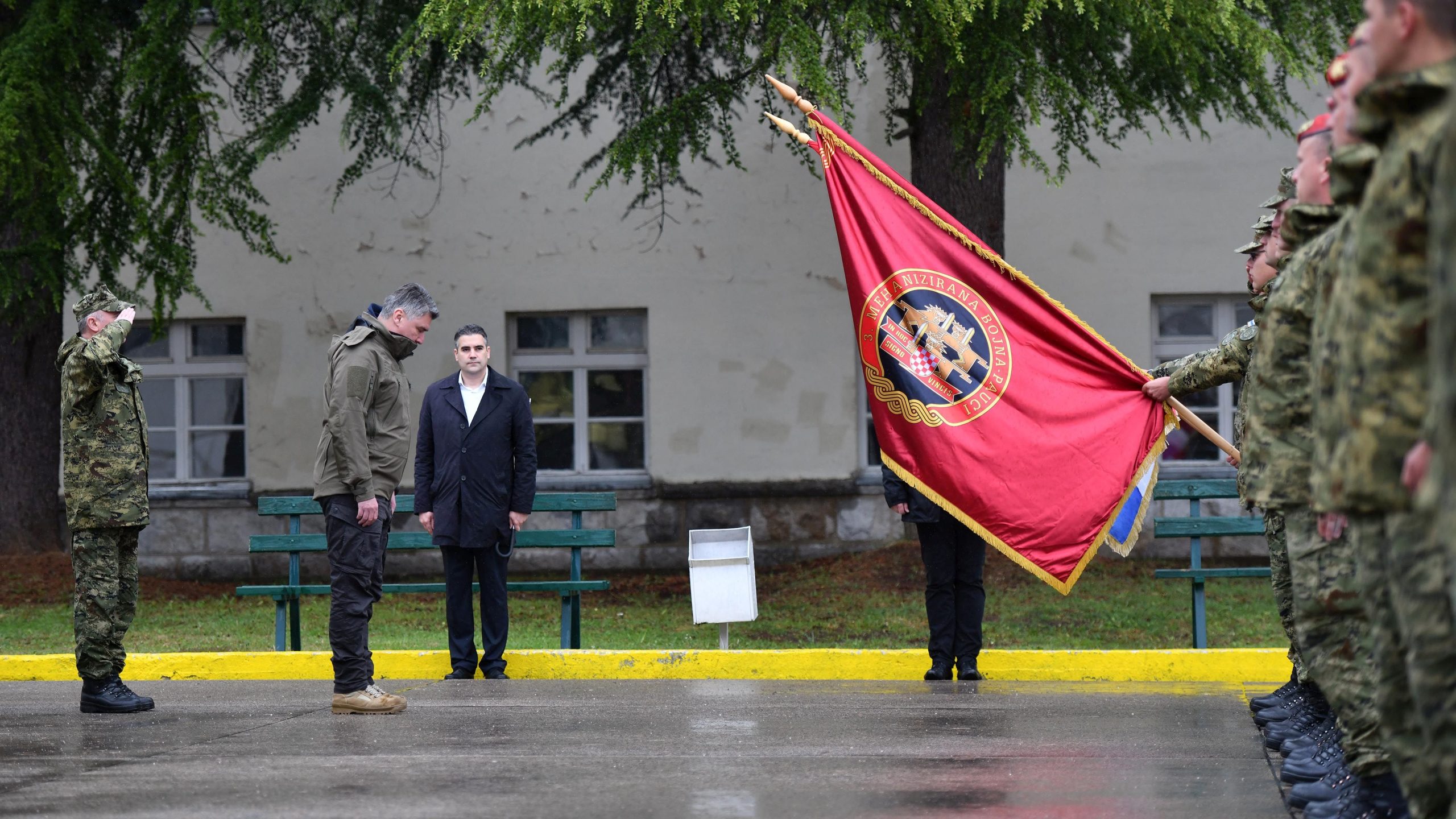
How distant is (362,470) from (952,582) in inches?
138

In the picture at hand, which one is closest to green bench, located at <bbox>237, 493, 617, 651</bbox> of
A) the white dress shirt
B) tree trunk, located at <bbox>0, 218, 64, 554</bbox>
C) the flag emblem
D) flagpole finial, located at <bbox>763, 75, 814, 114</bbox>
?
the white dress shirt

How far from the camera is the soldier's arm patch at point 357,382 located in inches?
301

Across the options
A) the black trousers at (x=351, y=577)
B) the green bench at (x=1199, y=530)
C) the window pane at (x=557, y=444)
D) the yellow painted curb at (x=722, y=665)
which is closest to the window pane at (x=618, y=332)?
the window pane at (x=557, y=444)

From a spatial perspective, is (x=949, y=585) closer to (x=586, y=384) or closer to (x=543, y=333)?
(x=586, y=384)

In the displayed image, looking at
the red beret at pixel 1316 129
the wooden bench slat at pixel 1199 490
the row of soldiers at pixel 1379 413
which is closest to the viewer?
the row of soldiers at pixel 1379 413

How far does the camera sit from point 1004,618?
12281mm

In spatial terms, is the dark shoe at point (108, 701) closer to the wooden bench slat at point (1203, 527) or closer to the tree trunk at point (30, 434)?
the wooden bench slat at point (1203, 527)

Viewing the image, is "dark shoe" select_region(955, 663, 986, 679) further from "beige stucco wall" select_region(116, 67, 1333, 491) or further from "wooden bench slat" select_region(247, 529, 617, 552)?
"beige stucco wall" select_region(116, 67, 1333, 491)

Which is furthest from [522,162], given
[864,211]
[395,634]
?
[864,211]

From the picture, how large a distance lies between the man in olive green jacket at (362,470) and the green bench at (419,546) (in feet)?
6.48

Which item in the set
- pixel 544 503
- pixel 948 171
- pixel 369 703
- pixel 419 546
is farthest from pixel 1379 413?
pixel 948 171

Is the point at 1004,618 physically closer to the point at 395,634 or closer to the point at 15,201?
the point at 395,634

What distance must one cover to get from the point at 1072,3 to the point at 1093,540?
4.72 meters

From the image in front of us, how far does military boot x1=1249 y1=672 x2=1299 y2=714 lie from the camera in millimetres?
7156
